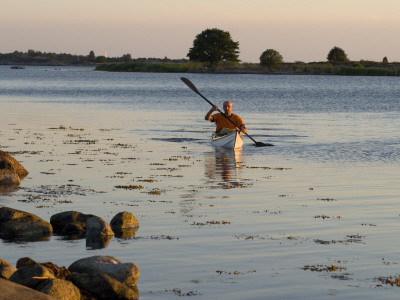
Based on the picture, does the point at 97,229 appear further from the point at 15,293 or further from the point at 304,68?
the point at 304,68

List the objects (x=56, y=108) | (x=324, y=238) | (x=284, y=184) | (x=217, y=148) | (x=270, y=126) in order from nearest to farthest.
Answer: (x=324, y=238) < (x=284, y=184) < (x=217, y=148) < (x=270, y=126) < (x=56, y=108)

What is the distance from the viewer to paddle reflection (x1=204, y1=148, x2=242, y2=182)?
24.8 meters

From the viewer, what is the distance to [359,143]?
36344 millimetres

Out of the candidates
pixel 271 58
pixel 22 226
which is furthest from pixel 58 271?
pixel 271 58

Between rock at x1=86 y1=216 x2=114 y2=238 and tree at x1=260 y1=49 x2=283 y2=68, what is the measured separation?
173 m

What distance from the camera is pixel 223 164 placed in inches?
1106

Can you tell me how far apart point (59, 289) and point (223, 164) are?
57.5 feet

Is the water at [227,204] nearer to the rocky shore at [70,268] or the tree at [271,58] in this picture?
the rocky shore at [70,268]

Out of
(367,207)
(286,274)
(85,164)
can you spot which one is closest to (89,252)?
(286,274)

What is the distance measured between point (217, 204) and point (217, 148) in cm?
1436

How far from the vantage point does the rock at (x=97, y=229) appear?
51.5 feet

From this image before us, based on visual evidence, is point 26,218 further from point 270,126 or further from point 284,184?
point 270,126

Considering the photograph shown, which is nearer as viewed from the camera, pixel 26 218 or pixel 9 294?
pixel 9 294

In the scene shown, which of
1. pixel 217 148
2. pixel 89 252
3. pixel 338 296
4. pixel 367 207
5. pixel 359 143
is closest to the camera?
pixel 338 296
